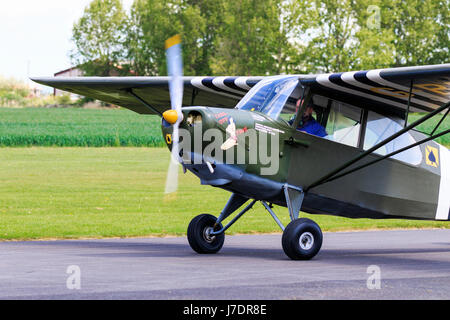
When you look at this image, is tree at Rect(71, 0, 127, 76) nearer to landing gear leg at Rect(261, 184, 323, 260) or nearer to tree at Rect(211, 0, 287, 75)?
tree at Rect(211, 0, 287, 75)

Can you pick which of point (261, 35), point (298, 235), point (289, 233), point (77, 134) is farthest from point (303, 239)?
point (261, 35)

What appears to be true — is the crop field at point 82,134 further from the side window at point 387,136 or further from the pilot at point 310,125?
the pilot at point 310,125

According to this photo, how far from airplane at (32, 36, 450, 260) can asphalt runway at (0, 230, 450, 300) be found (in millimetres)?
745

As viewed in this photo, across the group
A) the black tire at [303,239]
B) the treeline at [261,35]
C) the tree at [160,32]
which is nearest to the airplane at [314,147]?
the black tire at [303,239]

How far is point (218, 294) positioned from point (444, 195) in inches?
278

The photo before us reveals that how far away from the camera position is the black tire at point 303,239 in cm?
1126

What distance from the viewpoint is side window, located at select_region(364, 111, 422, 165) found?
12766 millimetres

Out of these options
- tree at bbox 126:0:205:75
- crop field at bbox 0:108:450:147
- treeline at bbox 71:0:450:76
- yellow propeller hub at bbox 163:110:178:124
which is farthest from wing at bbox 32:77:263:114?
tree at bbox 126:0:205:75

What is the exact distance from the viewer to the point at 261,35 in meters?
82.8

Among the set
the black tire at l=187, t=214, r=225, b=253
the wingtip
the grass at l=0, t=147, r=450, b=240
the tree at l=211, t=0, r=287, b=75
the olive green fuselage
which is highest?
the tree at l=211, t=0, r=287, b=75

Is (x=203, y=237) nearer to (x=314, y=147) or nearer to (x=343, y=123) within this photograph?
(x=314, y=147)

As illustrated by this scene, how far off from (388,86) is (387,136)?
1.23 m
